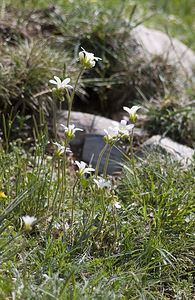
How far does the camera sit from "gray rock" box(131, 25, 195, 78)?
14.6ft

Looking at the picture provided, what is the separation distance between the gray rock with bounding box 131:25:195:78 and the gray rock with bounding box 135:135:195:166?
108 cm

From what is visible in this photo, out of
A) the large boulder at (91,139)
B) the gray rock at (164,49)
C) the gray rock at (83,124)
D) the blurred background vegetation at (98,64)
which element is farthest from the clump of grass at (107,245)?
the gray rock at (164,49)

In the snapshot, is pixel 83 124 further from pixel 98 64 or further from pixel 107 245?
pixel 107 245

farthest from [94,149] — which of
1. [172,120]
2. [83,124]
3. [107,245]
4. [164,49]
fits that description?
[164,49]

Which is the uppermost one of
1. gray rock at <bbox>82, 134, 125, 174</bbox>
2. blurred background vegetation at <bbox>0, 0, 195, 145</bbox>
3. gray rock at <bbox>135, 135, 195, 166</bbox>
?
blurred background vegetation at <bbox>0, 0, 195, 145</bbox>

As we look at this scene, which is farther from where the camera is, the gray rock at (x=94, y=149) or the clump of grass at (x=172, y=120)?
the clump of grass at (x=172, y=120)

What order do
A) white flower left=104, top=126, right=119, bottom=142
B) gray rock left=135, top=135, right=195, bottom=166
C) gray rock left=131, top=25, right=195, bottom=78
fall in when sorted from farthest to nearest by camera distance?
gray rock left=131, top=25, right=195, bottom=78 → gray rock left=135, top=135, right=195, bottom=166 → white flower left=104, top=126, right=119, bottom=142

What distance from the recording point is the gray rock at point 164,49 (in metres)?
4.44

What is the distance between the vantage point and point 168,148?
3.34 m

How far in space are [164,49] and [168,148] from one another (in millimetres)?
1726

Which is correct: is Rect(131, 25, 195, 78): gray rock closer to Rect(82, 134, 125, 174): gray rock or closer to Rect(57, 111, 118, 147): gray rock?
Rect(57, 111, 118, 147): gray rock

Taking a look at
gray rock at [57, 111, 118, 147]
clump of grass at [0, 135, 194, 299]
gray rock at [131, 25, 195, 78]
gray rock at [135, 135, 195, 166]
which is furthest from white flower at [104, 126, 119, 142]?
gray rock at [131, 25, 195, 78]

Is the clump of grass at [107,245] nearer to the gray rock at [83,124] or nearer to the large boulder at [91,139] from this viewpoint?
the large boulder at [91,139]

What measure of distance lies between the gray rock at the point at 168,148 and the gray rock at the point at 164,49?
108 centimetres
